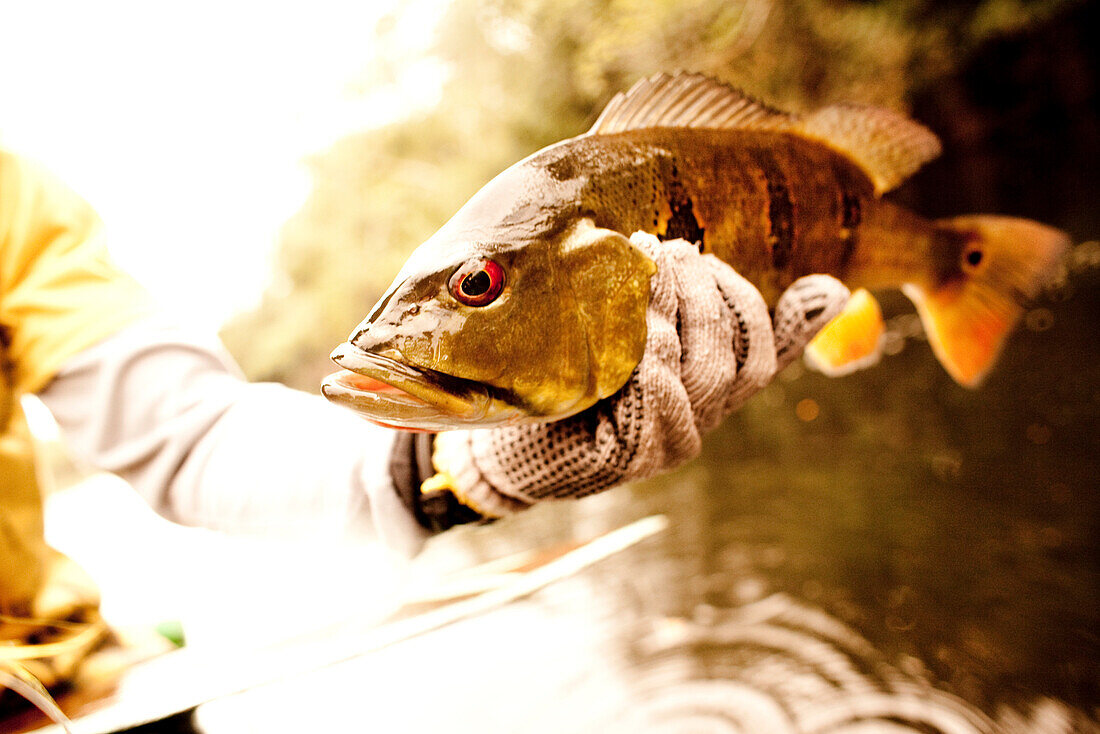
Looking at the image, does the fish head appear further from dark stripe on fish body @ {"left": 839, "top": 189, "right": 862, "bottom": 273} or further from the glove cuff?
dark stripe on fish body @ {"left": 839, "top": 189, "right": 862, "bottom": 273}

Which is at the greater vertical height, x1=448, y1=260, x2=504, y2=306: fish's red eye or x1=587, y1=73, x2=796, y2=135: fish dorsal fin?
x1=587, y1=73, x2=796, y2=135: fish dorsal fin

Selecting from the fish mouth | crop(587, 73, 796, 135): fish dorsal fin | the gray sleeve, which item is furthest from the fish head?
the gray sleeve

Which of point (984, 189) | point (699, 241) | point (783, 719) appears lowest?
point (783, 719)

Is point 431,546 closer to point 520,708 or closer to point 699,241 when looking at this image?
point 520,708

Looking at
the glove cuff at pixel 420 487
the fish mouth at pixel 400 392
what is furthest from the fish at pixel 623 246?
the glove cuff at pixel 420 487

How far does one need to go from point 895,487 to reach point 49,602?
291cm

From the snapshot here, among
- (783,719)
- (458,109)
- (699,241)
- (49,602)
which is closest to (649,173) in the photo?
(699,241)

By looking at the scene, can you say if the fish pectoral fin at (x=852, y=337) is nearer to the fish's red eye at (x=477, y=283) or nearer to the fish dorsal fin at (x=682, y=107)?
the fish dorsal fin at (x=682, y=107)

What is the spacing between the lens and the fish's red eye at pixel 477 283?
461mm

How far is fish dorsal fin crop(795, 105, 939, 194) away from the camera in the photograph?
29.4 inches

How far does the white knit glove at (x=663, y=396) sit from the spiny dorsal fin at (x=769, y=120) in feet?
0.40

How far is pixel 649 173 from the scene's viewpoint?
568 millimetres

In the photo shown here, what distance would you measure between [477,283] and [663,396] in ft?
0.71

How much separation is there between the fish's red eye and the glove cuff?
0.77 feet
